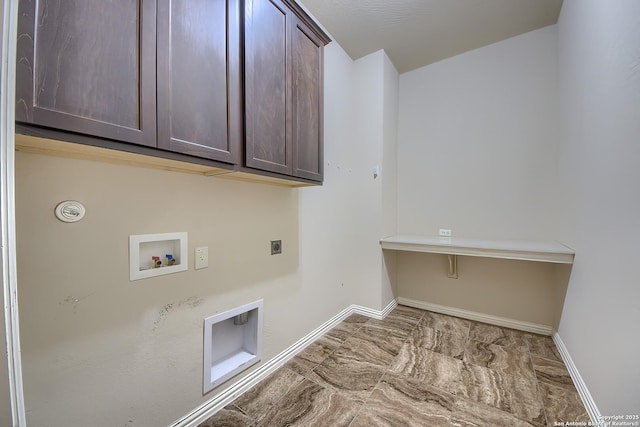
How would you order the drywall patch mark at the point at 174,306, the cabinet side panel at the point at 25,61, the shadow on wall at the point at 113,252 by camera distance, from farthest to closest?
the drywall patch mark at the point at 174,306 < the shadow on wall at the point at 113,252 < the cabinet side panel at the point at 25,61

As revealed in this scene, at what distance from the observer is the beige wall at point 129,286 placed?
84cm

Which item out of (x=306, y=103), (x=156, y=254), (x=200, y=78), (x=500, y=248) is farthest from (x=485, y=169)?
(x=156, y=254)


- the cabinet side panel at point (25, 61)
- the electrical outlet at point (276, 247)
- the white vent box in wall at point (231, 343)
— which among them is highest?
the cabinet side panel at point (25, 61)

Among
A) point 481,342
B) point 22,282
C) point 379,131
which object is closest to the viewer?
point 22,282

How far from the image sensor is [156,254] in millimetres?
1141

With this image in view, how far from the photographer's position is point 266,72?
4.14ft

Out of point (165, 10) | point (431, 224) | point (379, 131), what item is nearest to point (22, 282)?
point (165, 10)

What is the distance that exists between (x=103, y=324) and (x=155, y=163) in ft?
2.27

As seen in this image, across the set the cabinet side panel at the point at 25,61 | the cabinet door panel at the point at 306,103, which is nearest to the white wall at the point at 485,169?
the cabinet door panel at the point at 306,103

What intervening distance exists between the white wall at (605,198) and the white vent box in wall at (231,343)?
176 cm

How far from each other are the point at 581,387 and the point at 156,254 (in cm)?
246

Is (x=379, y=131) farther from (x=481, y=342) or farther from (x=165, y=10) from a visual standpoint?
(x=481, y=342)

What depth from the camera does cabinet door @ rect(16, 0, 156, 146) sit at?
0.62m

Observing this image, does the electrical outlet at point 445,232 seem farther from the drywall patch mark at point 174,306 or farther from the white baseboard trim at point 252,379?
the drywall patch mark at point 174,306
